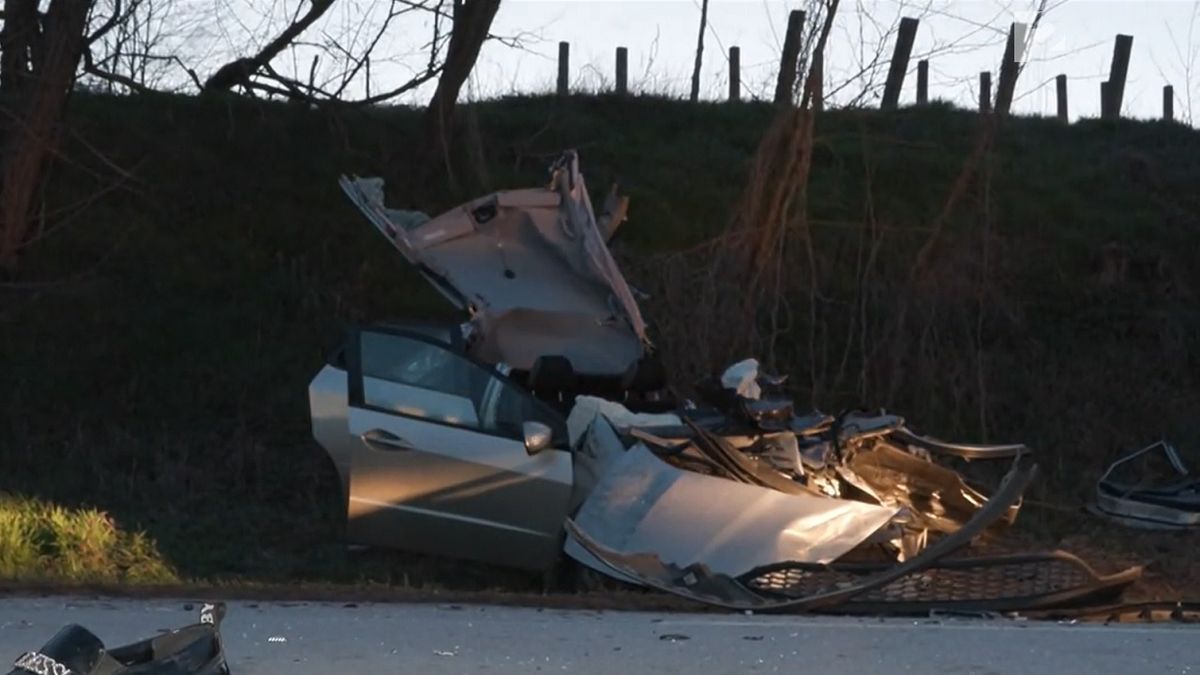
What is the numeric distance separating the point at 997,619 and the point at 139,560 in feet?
17.4

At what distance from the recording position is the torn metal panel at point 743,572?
24.7 ft

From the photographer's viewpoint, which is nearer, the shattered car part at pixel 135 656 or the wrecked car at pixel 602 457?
the shattered car part at pixel 135 656

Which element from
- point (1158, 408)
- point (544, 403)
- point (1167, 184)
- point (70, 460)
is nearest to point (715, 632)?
point (544, 403)

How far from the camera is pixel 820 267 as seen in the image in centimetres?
1670

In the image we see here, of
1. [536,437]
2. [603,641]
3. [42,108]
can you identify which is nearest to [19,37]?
[42,108]

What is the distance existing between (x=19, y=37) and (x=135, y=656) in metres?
12.5

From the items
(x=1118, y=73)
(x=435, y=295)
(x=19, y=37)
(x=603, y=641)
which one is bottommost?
(x=603, y=641)

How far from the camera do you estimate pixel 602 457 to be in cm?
895

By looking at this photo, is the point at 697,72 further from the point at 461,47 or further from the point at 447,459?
the point at 447,459

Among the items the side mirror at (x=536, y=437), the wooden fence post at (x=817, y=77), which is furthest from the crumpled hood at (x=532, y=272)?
the wooden fence post at (x=817, y=77)

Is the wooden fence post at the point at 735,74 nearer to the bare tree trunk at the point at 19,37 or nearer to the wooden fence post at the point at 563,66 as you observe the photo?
the wooden fence post at the point at 563,66

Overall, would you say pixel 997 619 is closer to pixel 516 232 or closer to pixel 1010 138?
pixel 516 232

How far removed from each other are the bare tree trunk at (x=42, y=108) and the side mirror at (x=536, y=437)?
8.44 m

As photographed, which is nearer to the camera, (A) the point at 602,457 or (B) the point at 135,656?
(B) the point at 135,656
